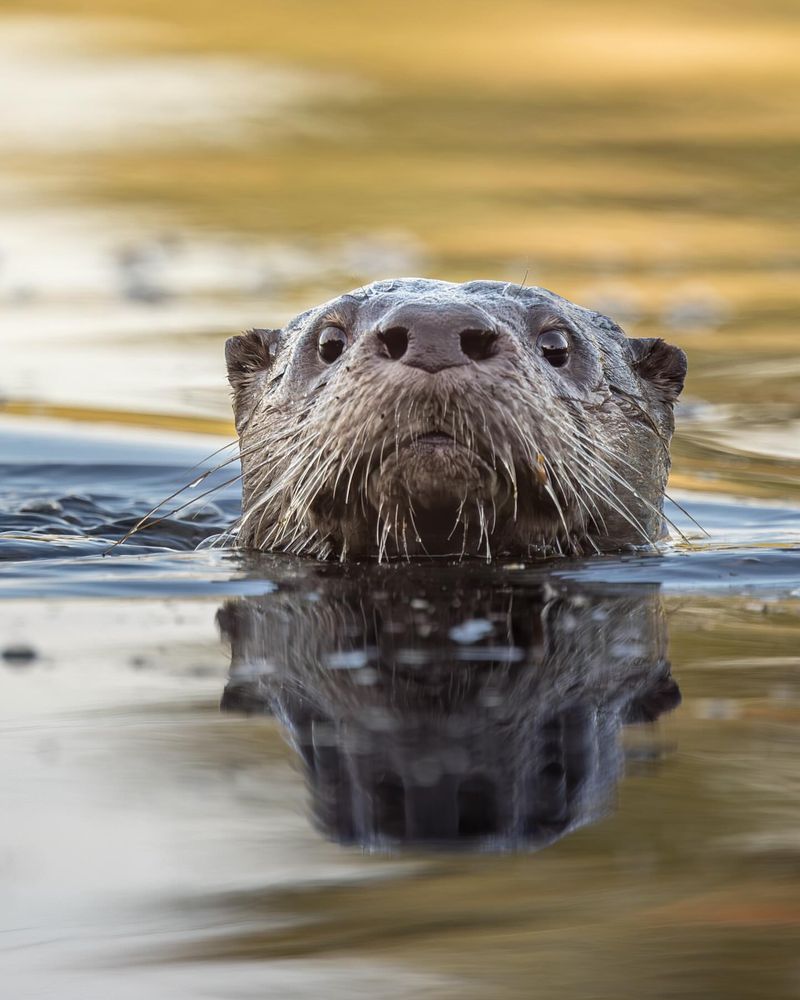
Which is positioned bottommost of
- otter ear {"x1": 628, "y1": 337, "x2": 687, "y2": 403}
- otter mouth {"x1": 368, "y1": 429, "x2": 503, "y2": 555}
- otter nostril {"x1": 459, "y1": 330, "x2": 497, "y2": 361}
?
otter mouth {"x1": 368, "y1": 429, "x2": 503, "y2": 555}

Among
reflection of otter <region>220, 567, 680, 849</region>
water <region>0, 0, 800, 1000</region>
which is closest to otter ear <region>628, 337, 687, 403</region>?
water <region>0, 0, 800, 1000</region>

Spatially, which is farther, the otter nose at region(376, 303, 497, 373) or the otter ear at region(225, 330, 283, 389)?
the otter ear at region(225, 330, 283, 389)

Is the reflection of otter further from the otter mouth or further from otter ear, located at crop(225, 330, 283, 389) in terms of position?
otter ear, located at crop(225, 330, 283, 389)

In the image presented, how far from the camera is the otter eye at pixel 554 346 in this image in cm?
559

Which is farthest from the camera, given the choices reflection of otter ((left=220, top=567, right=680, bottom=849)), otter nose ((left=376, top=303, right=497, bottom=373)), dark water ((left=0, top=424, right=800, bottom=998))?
otter nose ((left=376, top=303, right=497, bottom=373))

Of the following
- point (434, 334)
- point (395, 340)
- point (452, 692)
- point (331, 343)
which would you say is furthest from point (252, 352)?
point (452, 692)

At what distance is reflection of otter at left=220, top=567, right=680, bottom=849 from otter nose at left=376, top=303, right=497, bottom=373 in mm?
639

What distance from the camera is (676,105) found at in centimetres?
1839

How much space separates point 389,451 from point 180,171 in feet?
41.9

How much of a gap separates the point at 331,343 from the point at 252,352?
2.97 ft

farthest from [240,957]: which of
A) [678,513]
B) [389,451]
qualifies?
[678,513]

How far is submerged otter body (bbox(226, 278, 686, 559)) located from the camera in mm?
4758

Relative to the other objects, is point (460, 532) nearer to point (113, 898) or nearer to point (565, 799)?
point (565, 799)

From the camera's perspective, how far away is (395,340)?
4.80 m
